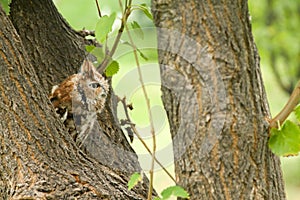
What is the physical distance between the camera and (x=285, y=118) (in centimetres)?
137

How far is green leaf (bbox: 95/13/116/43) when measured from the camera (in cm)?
152

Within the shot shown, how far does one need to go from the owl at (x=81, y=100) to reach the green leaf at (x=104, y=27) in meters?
0.42

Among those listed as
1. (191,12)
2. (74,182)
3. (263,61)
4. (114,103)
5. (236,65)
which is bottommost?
(74,182)

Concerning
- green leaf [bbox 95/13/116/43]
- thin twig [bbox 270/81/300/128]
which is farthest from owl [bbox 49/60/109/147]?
thin twig [bbox 270/81/300/128]

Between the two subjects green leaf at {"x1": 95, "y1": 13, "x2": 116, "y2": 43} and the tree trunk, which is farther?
green leaf at {"x1": 95, "y1": 13, "x2": 116, "y2": 43}

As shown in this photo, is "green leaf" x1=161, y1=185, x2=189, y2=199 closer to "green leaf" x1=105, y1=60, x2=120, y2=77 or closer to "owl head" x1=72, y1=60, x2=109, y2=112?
"green leaf" x1=105, y1=60, x2=120, y2=77

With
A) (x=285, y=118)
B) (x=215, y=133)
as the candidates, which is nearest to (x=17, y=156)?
(x=215, y=133)

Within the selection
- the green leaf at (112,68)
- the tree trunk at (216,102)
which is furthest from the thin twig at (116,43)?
the tree trunk at (216,102)

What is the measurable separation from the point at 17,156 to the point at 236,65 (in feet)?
1.93

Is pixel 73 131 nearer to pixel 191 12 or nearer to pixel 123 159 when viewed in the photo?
pixel 123 159

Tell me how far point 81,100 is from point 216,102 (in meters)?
0.69

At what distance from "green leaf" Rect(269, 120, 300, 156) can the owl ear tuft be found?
0.75m

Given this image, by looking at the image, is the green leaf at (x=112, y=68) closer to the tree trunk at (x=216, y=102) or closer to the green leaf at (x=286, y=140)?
the tree trunk at (x=216, y=102)

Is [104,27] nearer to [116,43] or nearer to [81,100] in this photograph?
[116,43]
